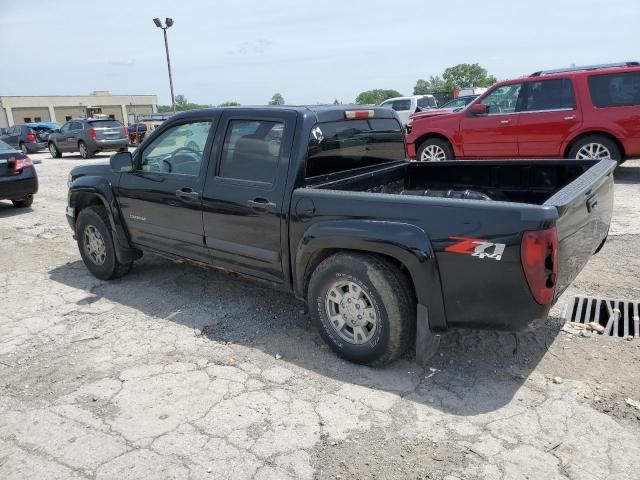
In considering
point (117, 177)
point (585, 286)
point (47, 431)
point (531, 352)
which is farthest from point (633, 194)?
point (47, 431)

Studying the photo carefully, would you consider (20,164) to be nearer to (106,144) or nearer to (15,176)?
(15,176)

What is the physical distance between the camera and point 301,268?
363 centimetres

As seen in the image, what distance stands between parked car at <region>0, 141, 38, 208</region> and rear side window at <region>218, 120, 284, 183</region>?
23.4ft

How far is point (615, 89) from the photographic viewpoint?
8.62 meters

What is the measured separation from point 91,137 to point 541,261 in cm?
2047

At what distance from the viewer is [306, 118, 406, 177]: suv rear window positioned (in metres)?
3.79

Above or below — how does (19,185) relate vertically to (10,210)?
above

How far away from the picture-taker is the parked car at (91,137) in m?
20.2

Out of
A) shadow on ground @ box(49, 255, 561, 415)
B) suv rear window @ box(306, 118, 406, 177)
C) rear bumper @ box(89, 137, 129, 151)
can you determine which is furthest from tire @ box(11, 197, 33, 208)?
rear bumper @ box(89, 137, 129, 151)

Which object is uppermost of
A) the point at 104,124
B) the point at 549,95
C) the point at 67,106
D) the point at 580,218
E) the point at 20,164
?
the point at 67,106

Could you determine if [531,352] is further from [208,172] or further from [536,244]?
[208,172]

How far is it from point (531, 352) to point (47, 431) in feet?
10.2

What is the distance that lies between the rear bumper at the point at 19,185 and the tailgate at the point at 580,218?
9.42 meters

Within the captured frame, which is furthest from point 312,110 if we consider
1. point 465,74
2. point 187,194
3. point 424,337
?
point 465,74
